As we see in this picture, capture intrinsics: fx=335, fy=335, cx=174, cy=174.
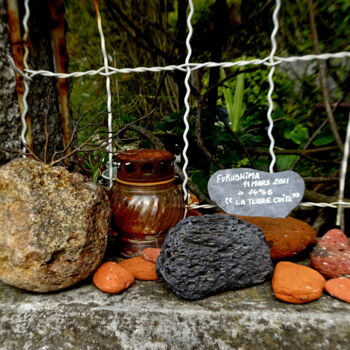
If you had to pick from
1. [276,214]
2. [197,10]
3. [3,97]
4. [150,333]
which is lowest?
[150,333]

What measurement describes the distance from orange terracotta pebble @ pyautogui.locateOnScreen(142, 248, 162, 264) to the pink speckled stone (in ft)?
1.77

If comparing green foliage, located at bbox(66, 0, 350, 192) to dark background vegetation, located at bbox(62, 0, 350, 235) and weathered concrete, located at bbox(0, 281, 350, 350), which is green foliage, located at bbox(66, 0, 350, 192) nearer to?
dark background vegetation, located at bbox(62, 0, 350, 235)

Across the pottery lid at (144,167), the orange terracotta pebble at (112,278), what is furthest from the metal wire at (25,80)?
the orange terracotta pebble at (112,278)

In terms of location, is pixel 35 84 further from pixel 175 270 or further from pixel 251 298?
pixel 251 298

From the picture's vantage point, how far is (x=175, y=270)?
100 centimetres

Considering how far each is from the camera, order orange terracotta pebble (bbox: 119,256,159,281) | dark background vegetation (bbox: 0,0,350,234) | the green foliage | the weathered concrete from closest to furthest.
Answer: the weathered concrete < orange terracotta pebble (bbox: 119,256,159,281) < dark background vegetation (bbox: 0,0,350,234) < the green foliage

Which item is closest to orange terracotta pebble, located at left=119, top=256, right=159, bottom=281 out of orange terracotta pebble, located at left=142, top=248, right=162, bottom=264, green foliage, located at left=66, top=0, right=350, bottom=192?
orange terracotta pebble, located at left=142, top=248, right=162, bottom=264

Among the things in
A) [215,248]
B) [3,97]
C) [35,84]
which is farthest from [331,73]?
[3,97]

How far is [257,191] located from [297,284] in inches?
13.5

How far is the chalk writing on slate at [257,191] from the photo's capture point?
119cm

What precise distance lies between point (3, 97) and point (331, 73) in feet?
5.75

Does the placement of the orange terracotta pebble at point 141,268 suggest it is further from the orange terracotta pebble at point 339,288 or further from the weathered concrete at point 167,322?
the orange terracotta pebble at point 339,288

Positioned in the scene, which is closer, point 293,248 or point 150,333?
point 150,333

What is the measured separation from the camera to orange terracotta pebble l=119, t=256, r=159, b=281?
112 cm
